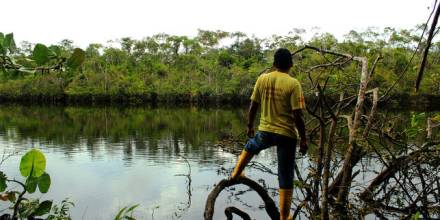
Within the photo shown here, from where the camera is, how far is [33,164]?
84.2 inches

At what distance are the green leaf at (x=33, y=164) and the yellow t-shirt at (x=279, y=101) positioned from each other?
173cm

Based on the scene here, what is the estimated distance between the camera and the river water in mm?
10898

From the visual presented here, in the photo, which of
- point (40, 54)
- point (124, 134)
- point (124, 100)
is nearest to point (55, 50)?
point (40, 54)

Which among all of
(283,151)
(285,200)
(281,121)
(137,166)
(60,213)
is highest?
(281,121)

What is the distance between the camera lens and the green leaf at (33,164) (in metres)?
2.12

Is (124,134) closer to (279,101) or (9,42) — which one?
(279,101)

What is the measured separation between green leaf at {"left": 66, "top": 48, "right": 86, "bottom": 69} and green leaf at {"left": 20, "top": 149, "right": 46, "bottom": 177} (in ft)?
2.26

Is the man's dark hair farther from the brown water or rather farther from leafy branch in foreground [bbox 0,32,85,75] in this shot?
the brown water

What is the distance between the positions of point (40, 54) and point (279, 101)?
204 centimetres

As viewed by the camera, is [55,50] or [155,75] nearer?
[55,50]

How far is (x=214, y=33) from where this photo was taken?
68.0 meters

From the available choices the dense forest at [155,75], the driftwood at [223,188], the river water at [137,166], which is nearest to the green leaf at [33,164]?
the driftwood at [223,188]

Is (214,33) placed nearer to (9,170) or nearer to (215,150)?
(215,150)

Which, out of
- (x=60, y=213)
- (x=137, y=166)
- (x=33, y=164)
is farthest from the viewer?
(x=137, y=166)
